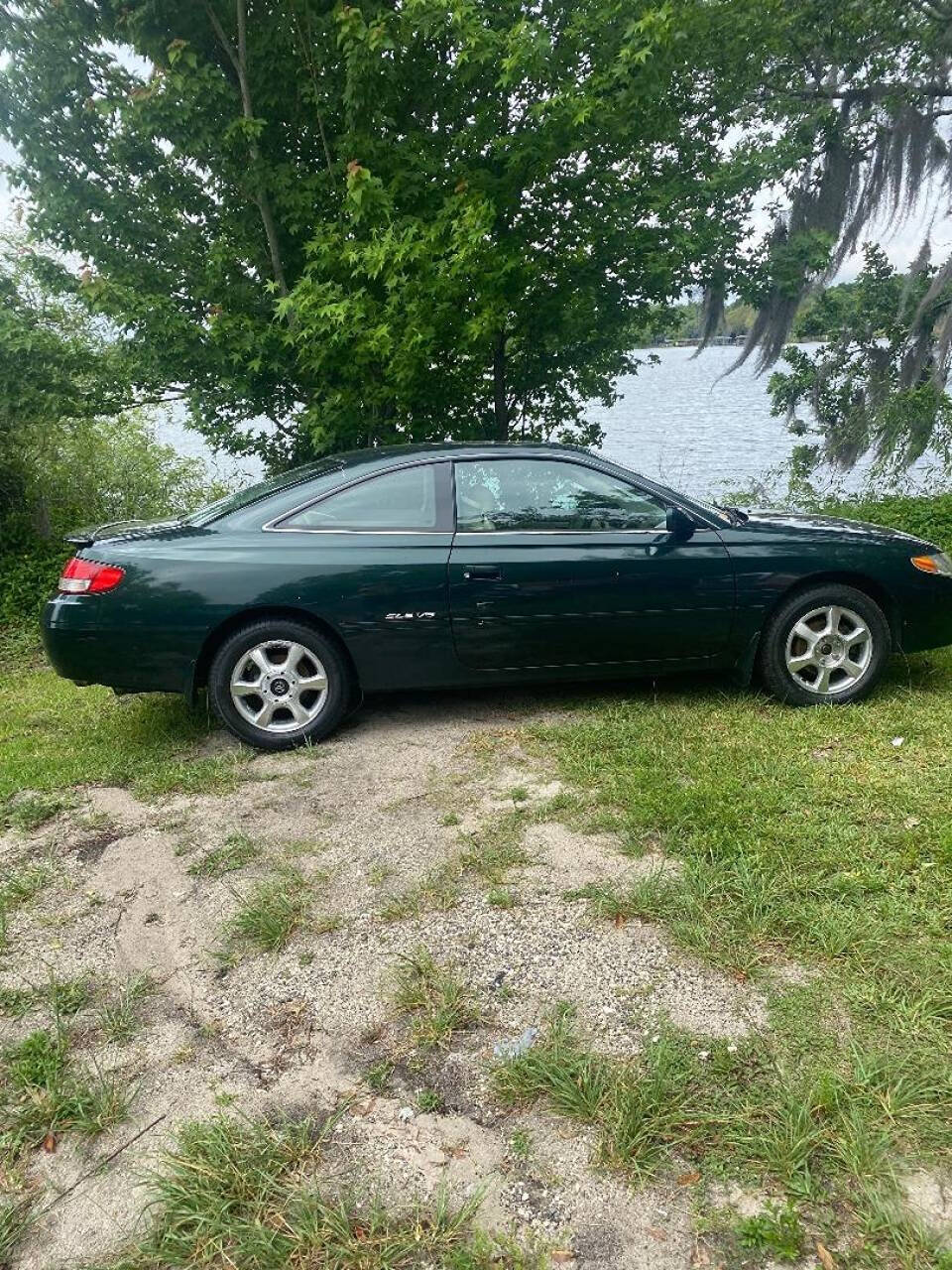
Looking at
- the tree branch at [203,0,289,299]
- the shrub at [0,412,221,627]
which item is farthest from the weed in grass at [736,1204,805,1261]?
the shrub at [0,412,221,627]

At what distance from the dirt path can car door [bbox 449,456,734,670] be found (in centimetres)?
67

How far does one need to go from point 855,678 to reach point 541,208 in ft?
17.1

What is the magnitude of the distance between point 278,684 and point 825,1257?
10.3ft

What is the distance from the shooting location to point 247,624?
4.11m

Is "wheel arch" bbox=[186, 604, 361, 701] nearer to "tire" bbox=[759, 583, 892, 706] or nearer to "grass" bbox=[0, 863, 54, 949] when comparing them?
"grass" bbox=[0, 863, 54, 949]

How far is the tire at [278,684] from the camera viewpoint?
4066 millimetres

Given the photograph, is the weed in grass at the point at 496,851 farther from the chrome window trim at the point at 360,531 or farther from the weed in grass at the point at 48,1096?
the chrome window trim at the point at 360,531

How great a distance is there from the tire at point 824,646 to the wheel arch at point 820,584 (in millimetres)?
25

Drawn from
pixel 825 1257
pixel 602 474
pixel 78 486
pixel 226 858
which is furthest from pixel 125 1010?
pixel 78 486

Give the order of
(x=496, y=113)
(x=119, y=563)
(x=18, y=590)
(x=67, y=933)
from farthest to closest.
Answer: (x=18, y=590) < (x=496, y=113) < (x=119, y=563) < (x=67, y=933)

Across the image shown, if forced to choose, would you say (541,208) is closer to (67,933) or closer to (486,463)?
(486,463)

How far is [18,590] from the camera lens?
8109 mm

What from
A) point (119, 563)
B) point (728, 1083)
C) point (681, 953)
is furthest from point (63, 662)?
point (728, 1083)

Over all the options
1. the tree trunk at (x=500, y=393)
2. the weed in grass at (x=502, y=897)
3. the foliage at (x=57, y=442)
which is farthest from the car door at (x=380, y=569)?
the tree trunk at (x=500, y=393)
